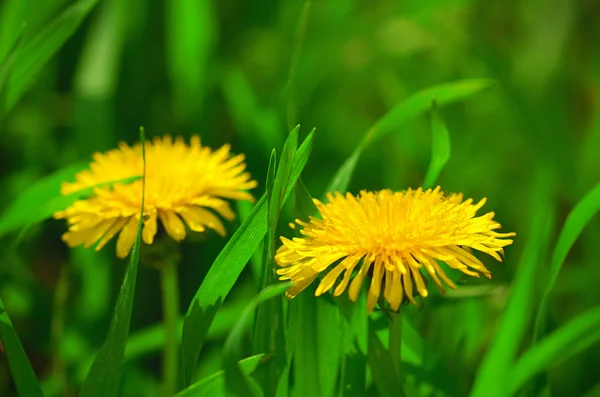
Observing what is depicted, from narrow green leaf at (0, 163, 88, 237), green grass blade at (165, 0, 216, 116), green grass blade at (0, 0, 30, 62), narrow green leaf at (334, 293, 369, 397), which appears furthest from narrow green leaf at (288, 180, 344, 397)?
green grass blade at (165, 0, 216, 116)

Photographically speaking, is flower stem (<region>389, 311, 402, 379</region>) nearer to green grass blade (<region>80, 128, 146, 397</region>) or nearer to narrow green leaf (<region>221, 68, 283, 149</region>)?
green grass blade (<region>80, 128, 146, 397</region>)

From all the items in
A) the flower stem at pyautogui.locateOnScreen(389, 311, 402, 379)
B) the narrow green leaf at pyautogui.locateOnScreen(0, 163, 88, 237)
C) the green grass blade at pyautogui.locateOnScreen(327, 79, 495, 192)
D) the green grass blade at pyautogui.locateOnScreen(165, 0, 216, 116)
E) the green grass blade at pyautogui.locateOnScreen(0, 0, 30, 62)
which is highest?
the green grass blade at pyautogui.locateOnScreen(165, 0, 216, 116)

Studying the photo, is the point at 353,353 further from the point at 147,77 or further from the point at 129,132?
the point at 147,77

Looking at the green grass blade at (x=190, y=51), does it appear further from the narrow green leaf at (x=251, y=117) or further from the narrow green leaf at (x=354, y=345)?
the narrow green leaf at (x=354, y=345)

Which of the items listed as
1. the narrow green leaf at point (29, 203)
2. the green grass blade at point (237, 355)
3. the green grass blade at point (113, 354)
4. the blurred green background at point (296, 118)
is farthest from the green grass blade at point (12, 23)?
the green grass blade at point (237, 355)

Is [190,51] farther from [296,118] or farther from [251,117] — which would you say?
[296,118]

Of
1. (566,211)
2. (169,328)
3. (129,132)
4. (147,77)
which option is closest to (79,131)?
(129,132)
